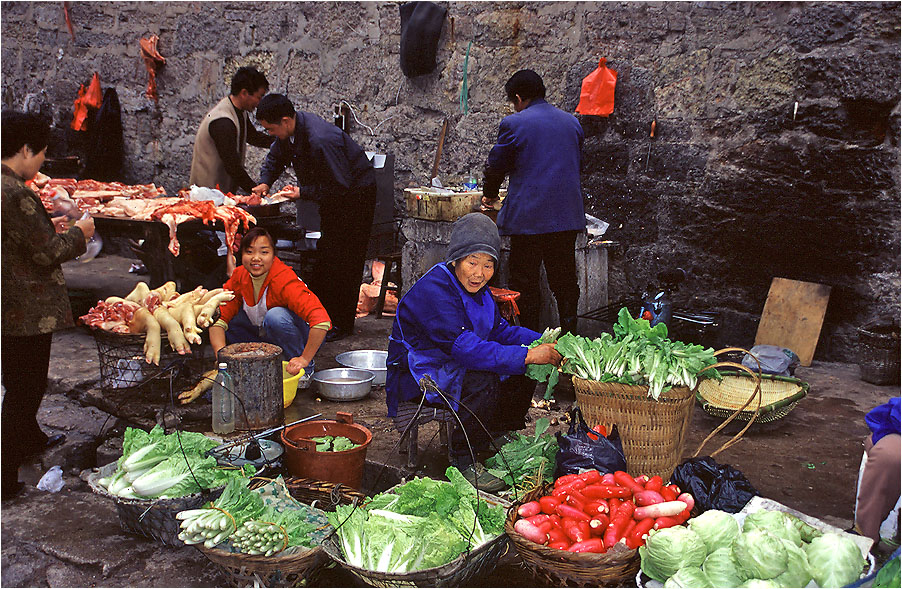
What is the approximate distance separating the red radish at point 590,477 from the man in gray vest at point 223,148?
4629 millimetres

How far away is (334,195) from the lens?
7.05m

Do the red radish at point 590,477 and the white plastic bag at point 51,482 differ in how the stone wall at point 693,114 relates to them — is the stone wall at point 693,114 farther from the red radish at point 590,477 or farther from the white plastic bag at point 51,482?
the white plastic bag at point 51,482

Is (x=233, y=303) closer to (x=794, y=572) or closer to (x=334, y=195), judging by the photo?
(x=334, y=195)

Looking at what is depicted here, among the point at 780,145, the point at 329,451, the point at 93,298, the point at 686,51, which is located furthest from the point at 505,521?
the point at 93,298

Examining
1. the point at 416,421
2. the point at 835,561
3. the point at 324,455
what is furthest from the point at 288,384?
the point at 835,561

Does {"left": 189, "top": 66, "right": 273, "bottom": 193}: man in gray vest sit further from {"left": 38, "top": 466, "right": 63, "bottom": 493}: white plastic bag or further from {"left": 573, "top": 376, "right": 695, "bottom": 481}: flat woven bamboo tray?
{"left": 573, "top": 376, "right": 695, "bottom": 481}: flat woven bamboo tray

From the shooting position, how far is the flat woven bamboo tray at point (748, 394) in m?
5.16

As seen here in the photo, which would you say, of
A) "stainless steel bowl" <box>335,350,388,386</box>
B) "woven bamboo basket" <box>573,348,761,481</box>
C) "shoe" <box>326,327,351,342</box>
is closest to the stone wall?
"shoe" <box>326,327,351,342</box>

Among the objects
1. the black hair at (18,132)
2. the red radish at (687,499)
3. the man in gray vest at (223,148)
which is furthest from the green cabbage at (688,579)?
the man in gray vest at (223,148)

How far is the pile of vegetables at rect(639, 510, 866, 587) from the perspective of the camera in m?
2.78

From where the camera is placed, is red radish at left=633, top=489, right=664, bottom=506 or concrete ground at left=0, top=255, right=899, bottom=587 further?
concrete ground at left=0, top=255, right=899, bottom=587

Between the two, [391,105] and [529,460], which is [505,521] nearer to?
[529,460]

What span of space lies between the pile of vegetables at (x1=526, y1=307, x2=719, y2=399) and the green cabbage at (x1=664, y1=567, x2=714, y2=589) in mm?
1077

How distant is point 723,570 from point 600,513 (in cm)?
58
